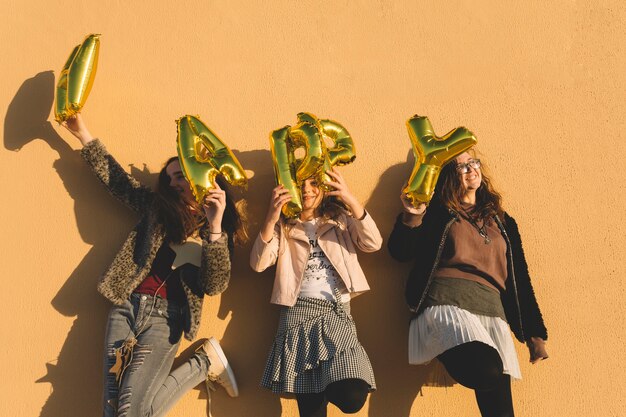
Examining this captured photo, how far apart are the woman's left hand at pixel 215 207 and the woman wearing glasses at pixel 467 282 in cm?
62

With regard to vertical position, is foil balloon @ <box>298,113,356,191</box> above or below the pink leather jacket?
above

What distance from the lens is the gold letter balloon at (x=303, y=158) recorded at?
2.21 m

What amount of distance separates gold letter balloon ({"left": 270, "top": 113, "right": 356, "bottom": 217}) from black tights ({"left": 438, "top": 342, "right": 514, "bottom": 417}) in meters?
0.71

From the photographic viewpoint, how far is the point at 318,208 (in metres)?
2.44

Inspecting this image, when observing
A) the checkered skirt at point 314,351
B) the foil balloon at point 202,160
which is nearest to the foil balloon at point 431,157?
the checkered skirt at point 314,351

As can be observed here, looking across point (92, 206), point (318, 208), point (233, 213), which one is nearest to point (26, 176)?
point (92, 206)

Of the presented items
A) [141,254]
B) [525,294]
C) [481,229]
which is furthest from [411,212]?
[141,254]

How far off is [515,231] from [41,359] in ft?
5.98

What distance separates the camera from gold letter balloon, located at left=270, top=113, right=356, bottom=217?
221 cm

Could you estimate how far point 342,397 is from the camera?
205 centimetres

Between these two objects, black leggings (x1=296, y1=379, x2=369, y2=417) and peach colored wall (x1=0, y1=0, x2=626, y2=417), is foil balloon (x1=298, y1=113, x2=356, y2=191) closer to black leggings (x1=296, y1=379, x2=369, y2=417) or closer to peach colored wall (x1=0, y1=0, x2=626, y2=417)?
peach colored wall (x1=0, y1=0, x2=626, y2=417)

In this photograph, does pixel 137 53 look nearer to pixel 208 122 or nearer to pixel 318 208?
pixel 208 122

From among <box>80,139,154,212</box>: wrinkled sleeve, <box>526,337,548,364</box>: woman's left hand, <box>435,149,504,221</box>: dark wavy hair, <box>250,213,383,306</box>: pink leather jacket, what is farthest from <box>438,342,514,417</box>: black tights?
<box>80,139,154,212</box>: wrinkled sleeve

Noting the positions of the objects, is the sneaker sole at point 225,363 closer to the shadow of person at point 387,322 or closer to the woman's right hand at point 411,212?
the shadow of person at point 387,322
